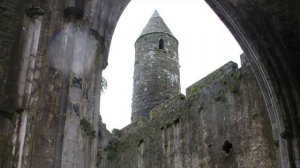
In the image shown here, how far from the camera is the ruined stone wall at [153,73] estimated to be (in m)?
16.0

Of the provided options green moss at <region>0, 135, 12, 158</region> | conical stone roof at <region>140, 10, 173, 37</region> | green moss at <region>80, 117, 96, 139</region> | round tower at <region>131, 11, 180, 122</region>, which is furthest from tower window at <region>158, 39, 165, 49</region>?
green moss at <region>0, 135, 12, 158</region>

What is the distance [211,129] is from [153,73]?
6365 mm

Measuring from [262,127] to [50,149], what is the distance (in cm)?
638

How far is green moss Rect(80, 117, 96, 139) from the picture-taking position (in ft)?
12.0

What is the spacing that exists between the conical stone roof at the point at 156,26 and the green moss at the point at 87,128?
1428 cm

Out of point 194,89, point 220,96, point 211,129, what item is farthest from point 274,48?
point 194,89

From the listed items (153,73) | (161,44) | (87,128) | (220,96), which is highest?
(161,44)

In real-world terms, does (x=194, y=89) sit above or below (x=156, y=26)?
below

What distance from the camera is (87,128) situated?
12.2 feet

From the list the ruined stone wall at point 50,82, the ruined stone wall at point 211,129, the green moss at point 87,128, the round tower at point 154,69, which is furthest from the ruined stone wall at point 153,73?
the green moss at point 87,128

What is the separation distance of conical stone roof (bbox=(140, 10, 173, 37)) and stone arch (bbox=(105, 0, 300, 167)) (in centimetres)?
1135

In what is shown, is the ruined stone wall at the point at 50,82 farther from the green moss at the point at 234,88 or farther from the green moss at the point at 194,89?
the green moss at the point at 194,89

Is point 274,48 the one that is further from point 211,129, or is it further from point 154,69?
point 154,69

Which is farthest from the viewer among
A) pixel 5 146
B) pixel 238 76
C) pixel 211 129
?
pixel 211 129
